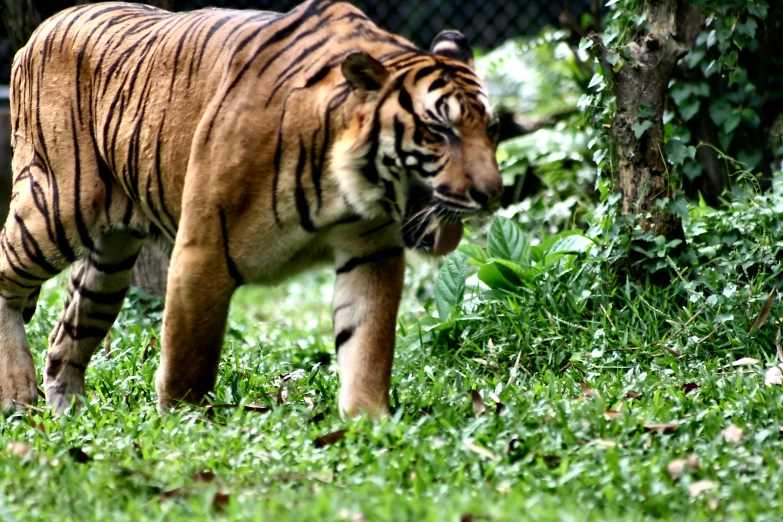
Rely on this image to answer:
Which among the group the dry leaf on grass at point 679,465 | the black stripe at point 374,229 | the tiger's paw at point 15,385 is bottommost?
the tiger's paw at point 15,385

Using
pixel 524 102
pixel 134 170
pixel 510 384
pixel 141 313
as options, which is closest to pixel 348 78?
→ pixel 134 170

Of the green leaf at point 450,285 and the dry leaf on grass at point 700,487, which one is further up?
the dry leaf on grass at point 700,487

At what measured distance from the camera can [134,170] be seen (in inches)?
176

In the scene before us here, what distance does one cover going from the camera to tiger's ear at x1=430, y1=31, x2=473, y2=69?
4.01 m

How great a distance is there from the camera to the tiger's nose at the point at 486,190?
3.57m

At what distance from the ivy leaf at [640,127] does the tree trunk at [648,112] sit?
0.03 ft

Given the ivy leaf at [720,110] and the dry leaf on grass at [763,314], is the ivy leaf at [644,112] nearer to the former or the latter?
the dry leaf on grass at [763,314]

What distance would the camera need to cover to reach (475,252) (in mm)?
5742

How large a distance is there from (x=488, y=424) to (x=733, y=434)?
0.78 metres

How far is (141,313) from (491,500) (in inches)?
152

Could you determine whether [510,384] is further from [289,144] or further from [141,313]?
[141,313]

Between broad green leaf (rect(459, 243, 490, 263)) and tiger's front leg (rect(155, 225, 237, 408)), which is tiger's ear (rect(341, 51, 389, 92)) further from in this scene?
broad green leaf (rect(459, 243, 490, 263))

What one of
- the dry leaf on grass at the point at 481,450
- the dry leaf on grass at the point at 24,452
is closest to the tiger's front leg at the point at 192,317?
the dry leaf on grass at the point at 24,452

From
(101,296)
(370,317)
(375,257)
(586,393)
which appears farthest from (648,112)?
(101,296)
